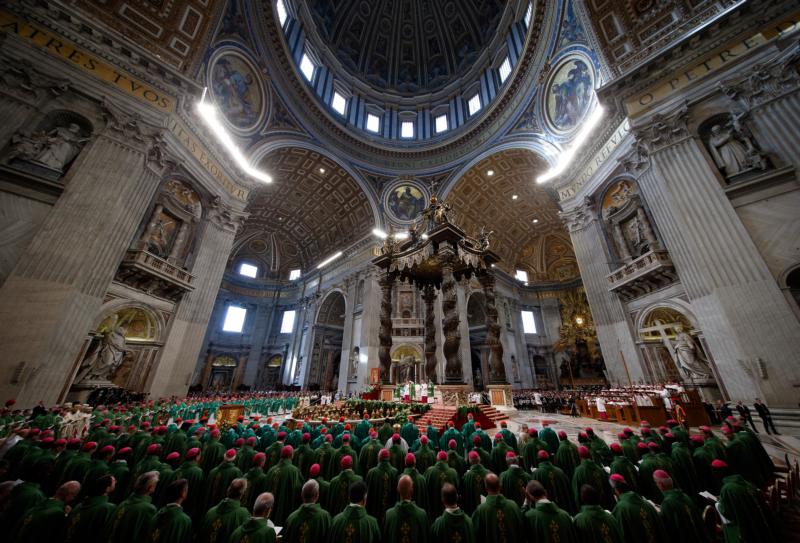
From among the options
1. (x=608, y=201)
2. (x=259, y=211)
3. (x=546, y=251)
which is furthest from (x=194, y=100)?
(x=546, y=251)

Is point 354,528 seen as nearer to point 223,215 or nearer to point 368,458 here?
point 368,458

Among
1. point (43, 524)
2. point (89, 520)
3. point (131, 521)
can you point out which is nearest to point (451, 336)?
point (131, 521)

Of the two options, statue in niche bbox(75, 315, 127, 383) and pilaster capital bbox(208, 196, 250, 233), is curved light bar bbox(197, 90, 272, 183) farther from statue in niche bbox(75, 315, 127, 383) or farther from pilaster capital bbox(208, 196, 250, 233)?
statue in niche bbox(75, 315, 127, 383)

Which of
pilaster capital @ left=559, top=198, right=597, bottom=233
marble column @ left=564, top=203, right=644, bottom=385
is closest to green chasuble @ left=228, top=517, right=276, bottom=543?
marble column @ left=564, top=203, right=644, bottom=385

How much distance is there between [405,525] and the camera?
6.88 feet

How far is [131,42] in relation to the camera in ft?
31.8

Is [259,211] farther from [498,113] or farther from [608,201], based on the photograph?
[608,201]

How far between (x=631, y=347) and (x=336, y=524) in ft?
40.5

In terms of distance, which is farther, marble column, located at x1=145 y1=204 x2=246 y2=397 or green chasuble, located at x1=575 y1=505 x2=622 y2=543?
marble column, located at x1=145 y1=204 x2=246 y2=397

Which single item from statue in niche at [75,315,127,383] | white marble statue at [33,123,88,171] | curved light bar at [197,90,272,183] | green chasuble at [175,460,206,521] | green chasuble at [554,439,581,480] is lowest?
green chasuble at [175,460,206,521]

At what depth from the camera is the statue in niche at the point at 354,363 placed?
17.5m

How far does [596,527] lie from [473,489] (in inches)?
52.8

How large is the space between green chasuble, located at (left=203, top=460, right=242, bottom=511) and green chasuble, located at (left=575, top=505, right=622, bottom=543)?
3375 mm

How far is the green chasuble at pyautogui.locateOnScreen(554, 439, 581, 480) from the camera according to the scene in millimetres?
3741
